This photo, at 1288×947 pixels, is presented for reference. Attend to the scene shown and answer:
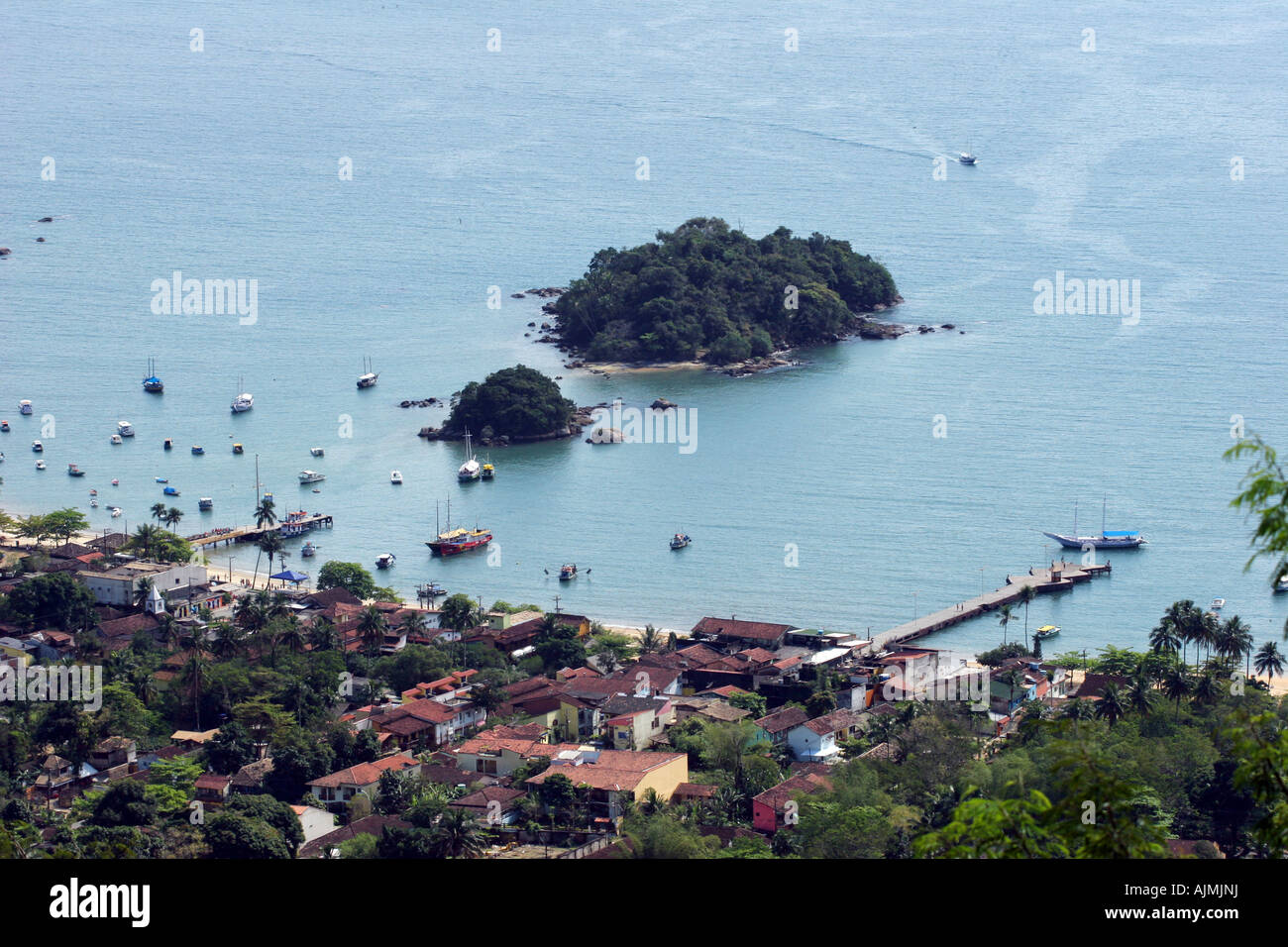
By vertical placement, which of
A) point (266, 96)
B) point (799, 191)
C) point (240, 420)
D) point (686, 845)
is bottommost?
point (686, 845)

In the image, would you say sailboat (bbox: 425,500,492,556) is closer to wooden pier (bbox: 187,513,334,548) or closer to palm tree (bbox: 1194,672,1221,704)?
wooden pier (bbox: 187,513,334,548)

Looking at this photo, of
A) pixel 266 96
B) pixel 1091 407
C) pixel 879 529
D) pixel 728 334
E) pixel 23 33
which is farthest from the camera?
pixel 23 33

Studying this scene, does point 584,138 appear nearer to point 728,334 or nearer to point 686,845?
point 728,334

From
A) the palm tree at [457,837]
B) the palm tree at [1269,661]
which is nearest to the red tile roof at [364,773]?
the palm tree at [457,837]

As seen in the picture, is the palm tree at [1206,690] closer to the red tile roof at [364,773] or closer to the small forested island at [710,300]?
the red tile roof at [364,773]

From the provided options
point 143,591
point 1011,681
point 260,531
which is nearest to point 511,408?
point 260,531
